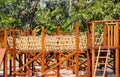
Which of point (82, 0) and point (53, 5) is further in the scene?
point (53, 5)

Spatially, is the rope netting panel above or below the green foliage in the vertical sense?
below

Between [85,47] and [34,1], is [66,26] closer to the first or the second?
[34,1]

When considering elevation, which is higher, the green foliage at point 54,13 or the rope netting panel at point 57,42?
the green foliage at point 54,13

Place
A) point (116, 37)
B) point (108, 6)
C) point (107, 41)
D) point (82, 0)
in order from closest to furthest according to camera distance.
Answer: point (116, 37) → point (107, 41) → point (108, 6) → point (82, 0)

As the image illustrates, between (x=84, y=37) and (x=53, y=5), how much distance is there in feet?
80.9

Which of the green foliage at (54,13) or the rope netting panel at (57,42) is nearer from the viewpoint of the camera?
the rope netting panel at (57,42)

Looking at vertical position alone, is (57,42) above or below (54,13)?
below

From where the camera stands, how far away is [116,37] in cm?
1522

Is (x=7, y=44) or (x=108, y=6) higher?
(x=108, y=6)

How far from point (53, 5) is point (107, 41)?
82.9ft

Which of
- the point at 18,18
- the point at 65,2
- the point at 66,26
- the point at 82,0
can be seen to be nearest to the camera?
the point at 82,0

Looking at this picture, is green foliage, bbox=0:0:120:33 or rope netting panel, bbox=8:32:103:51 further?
green foliage, bbox=0:0:120:33

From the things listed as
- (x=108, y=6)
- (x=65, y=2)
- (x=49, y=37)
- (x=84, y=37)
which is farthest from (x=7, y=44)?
(x=65, y=2)

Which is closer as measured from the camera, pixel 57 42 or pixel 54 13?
pixel 57 42
